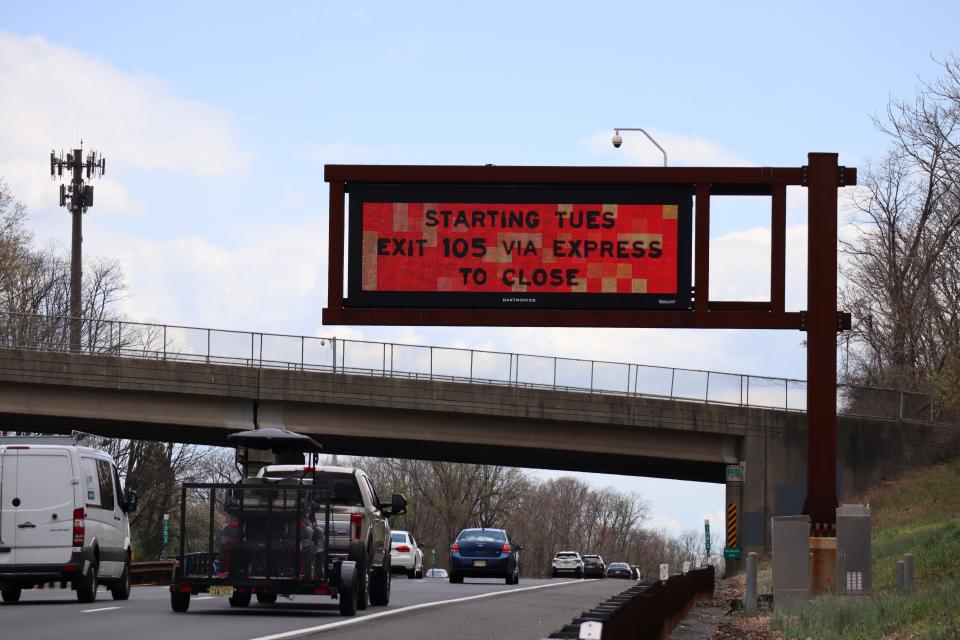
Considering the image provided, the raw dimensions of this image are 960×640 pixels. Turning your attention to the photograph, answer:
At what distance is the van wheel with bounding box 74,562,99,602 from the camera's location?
80.0 ft

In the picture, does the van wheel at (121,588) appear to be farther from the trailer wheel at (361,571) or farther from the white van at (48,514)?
the trailer wheel at (361,571)

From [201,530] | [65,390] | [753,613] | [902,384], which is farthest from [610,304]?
[902,384]

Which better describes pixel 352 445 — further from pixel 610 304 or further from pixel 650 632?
pixel 650 632

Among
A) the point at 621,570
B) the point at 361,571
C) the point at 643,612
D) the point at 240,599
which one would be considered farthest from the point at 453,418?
the point at 643,612

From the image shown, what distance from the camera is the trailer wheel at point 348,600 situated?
20.6 m

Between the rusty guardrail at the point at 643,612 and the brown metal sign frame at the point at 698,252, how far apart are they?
4575 mm

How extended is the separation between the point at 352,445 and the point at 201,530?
31989 millimetres

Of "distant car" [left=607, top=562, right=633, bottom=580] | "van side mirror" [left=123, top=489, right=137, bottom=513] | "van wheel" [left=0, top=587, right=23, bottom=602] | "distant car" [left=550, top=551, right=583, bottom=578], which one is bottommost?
"distant car" [left=607, top=562, right=633, bottom=580]

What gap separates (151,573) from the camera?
4303 cm

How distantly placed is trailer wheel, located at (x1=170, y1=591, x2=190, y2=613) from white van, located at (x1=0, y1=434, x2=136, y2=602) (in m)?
3.08

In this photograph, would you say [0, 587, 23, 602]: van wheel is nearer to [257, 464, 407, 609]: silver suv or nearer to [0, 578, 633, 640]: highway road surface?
[0, 578, 633, 640]: highway road surface

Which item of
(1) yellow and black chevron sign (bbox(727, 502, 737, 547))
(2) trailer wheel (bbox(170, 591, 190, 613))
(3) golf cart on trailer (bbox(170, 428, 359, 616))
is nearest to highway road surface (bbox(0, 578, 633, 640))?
(2) trailer wheel (bbox(170, 591, 190, 613))

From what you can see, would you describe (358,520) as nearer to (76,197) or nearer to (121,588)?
(121,588)

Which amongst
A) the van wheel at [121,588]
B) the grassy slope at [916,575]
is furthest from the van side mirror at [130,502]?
the grassy slope at [916,575]
